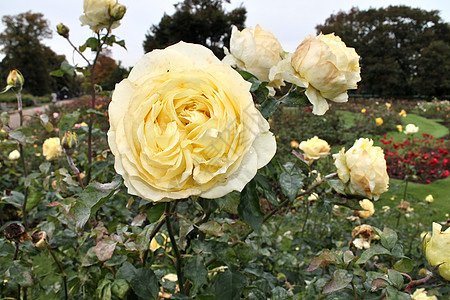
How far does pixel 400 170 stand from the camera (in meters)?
4.53

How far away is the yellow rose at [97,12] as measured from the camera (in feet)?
2.98

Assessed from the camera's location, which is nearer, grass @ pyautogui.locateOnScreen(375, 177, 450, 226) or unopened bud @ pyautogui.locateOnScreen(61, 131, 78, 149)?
unopened bud @ pyautogui.locateOnScreen(61, 131, 78, 149)

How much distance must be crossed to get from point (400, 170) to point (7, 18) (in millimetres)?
31149

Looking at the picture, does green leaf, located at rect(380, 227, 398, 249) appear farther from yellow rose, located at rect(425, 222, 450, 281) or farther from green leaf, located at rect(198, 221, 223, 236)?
green leaf, located at rect(198, 221, 223, 236)

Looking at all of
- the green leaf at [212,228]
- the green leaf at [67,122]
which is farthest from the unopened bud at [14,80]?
the green leaf at [212,228]

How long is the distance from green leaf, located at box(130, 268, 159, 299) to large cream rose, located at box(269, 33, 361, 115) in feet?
1.44

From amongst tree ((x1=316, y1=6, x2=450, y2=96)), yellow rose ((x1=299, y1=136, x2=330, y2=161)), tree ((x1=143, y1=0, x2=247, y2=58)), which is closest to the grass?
yellow rose ((x1=299, y1=136, x2=330, y2=161))

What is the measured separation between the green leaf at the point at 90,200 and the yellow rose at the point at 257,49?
0.98ft

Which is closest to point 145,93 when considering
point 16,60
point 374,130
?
point 374,130

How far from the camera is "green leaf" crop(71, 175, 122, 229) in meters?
0.46

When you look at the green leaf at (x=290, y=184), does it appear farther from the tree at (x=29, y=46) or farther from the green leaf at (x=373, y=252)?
the tree at (x=29, y=46)

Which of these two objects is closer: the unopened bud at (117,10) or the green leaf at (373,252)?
the green leaf at (373,252)

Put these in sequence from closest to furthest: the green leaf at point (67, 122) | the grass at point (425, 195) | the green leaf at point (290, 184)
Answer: the green leaf at point (290, 184) < the green leaf at point (67, 122) < the grass at point (425, 195)

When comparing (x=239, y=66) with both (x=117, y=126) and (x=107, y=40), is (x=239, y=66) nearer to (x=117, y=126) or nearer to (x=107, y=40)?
(x=117, y=126)
